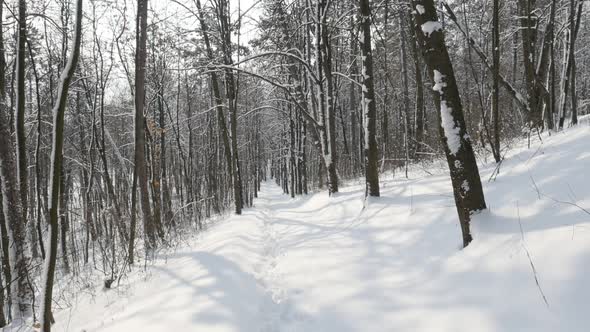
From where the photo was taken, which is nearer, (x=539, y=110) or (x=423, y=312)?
(x=423, y=312)

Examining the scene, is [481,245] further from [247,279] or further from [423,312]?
[247,279]

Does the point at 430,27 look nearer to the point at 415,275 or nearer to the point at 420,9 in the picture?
the point at 420,9

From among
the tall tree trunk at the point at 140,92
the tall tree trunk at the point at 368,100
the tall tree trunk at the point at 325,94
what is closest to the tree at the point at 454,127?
the tall tree trunk at the point at 368,100

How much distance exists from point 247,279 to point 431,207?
2.90 m

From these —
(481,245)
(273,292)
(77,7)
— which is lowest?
(273,292)

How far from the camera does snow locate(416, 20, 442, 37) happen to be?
3.75m

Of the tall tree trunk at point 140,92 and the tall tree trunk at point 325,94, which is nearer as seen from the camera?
the tall tree trunk at point 140,92

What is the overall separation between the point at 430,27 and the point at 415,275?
109 inches

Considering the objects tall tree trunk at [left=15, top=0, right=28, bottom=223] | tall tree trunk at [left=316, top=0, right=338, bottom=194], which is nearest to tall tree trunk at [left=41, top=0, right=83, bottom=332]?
tall tree trunk at [left=15, top=0, right=28, bottom=223]

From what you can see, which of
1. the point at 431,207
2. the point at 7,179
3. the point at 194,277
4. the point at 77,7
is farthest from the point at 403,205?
the point at 7,179

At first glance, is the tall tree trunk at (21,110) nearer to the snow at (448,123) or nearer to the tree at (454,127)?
the tree at (454,127)

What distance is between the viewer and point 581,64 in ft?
78.4

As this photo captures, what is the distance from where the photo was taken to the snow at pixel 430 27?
375 centimetres

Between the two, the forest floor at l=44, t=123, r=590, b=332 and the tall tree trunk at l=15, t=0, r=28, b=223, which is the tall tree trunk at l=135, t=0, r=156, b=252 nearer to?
the tall tree trunk at l=15, t=0, r=28, b=223
